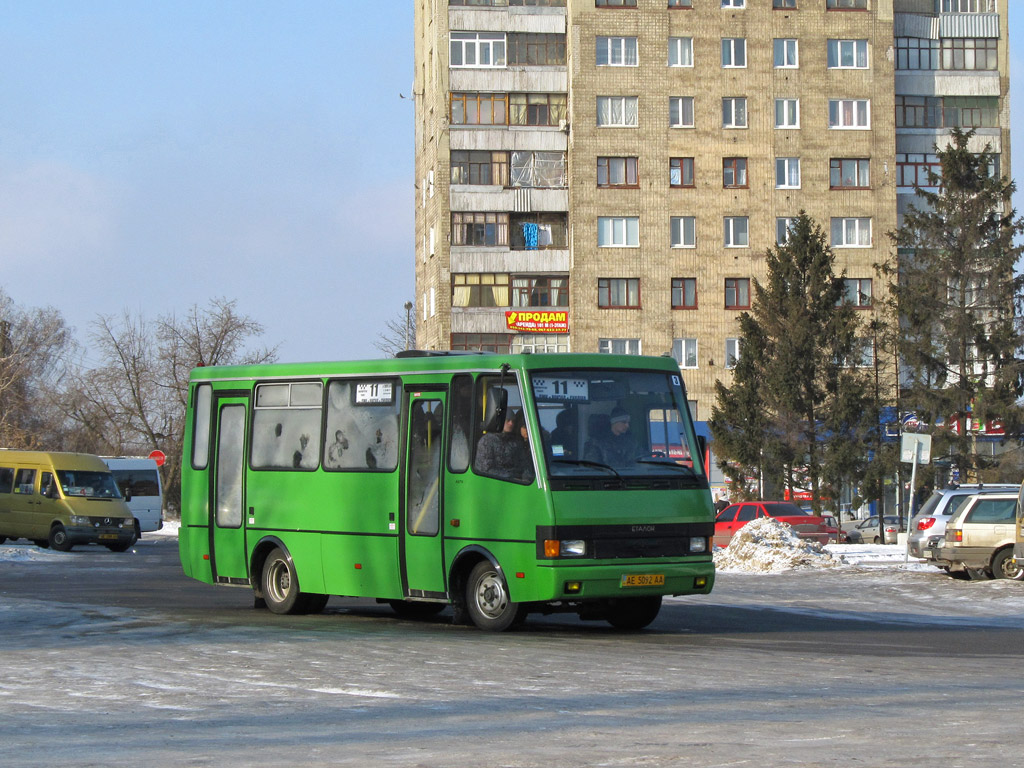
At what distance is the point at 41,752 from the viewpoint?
7.94 meters

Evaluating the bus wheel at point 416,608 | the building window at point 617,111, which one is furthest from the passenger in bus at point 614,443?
the building window at point 617,111

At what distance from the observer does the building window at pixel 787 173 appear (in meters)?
73.9

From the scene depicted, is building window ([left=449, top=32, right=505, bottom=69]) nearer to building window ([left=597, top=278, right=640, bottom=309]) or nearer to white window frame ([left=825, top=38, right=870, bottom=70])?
building window ([left=597, top=278, right=640, bottom=309])

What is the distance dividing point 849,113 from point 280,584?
61.5 meters

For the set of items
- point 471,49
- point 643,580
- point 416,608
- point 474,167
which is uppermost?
point 471,49

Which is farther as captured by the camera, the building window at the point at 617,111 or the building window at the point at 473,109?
the building window at the point at 617,111

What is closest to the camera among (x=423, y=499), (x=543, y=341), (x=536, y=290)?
(x=423, y=499)

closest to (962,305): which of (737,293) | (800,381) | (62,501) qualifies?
(800,381)

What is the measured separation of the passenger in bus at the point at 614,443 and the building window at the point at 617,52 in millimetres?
60341

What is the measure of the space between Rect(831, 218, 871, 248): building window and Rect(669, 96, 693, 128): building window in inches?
341

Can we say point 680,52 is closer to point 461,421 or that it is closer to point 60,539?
point 60,539

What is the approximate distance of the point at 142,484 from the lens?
2092 inches

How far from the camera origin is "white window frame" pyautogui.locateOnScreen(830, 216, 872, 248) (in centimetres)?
7400

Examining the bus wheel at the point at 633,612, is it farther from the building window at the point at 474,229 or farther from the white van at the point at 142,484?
the building window at the point at 474,229
